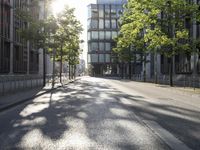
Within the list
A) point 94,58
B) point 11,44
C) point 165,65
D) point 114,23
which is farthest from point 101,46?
point 11,44

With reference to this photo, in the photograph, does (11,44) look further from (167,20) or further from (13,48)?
(167,20)

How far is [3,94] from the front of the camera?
20.8 m

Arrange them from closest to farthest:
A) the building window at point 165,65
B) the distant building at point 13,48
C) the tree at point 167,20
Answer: the tree at point 167,20, the distant building at point 13,48, the building window at point 165,65

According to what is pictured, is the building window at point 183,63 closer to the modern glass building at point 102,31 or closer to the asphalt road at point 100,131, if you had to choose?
the asphalt road at point 100,131

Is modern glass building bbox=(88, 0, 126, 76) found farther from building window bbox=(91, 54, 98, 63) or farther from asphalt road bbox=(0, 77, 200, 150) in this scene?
asphalt road bbox=(0, 77, 200, 150)

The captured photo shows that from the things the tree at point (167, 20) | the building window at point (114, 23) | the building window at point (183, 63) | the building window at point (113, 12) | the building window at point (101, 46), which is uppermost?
the building window at point (113, 12)

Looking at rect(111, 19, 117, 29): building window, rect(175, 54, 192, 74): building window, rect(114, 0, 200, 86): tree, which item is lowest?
rect(175, 54, 192, 74): building window

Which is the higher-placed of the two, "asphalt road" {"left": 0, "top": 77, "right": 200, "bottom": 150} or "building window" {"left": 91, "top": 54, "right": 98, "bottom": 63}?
"building window" {"left": 91, "top": 54, "right": 98, "bottom": 63}

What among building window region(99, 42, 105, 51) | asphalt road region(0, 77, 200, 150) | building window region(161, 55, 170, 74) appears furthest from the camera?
building window region(99, 42, 105, 51)

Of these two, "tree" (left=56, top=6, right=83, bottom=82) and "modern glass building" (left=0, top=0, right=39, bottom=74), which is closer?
"modern glass building" (left=0, top=0, right=39, bottom=74)

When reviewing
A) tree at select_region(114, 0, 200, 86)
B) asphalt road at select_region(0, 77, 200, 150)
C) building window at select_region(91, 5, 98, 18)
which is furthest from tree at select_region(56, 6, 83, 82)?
building window at select_region(91, 5, 98, 18)

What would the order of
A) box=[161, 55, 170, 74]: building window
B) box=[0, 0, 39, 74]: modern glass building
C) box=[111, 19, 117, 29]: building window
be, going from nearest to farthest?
box=[0, 0, 39, 74]: modern glass building < box=[161, 55, 170, 74]: building window < box=[111, 19, 117, 29]: building window

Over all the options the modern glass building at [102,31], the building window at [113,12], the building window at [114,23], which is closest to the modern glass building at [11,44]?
the modern glass building at [102,31]

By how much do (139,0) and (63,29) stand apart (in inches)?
424
